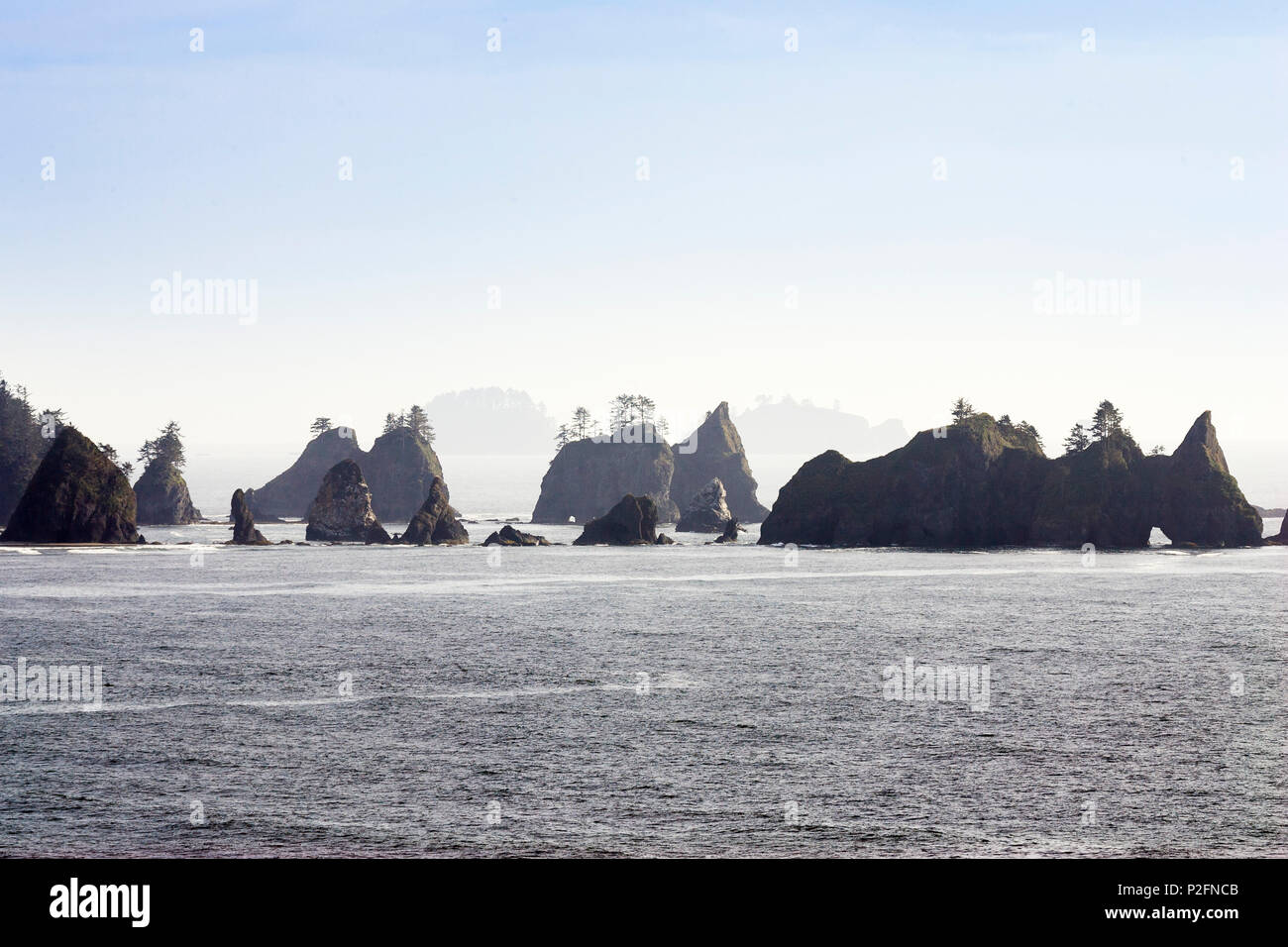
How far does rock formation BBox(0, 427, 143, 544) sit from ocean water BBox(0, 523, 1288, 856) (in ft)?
261

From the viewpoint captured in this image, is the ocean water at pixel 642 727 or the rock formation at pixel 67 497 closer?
the ocean water at pixel 642 727

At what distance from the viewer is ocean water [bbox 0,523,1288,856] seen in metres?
38.3

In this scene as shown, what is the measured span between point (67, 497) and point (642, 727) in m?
168

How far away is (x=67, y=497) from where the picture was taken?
192500mm

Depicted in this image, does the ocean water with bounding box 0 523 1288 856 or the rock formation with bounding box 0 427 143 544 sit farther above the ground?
the rock formation with bounding box 0 427 143 544

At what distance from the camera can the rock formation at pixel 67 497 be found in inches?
7549

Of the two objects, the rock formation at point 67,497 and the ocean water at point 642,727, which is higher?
the rock formation at point 67,497

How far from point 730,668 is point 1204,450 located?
505ft

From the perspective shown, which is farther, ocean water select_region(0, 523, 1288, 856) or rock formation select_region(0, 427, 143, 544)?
rock formation select_region(0, 427, 143, 544)

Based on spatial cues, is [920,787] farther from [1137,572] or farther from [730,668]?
[1137,572]

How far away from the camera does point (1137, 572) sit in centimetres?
15100

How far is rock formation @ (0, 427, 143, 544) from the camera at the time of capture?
7549 inches

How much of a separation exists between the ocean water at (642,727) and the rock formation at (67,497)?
79.6 m

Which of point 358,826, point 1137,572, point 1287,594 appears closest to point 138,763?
point 358,826
